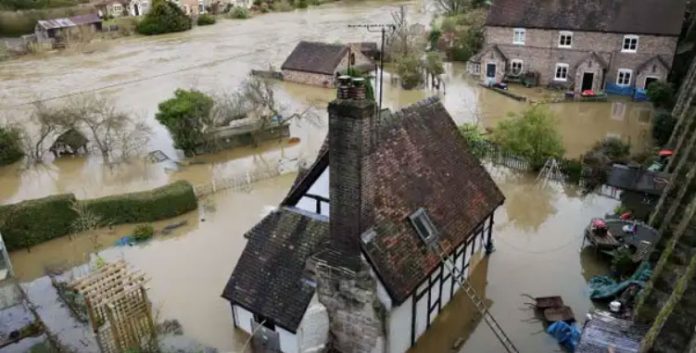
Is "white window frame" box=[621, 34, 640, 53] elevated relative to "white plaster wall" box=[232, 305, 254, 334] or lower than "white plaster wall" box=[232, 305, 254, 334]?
elevated

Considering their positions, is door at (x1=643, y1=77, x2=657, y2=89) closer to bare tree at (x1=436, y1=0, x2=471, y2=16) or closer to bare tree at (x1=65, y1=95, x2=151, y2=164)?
bare tree at (x1=436, y1=0, x2=471, y2=16)

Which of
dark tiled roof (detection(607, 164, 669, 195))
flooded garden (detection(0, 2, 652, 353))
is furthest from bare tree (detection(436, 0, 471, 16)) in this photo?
A: dark tiled roof (detection(607, 164, 669, 195))

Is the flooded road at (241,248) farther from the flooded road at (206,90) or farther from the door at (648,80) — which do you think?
the door at (648,80)

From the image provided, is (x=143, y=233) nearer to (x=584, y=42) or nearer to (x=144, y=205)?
(x=144, y=205)

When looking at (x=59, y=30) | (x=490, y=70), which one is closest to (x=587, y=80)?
(x=490, y=70)

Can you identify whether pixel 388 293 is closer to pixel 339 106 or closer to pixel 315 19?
pixel 339 106

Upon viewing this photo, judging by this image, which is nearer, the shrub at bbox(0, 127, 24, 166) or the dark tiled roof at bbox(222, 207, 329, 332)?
the dark tiled roof at bbox(222, 207, 329, 332)

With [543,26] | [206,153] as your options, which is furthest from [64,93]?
[543,26]
